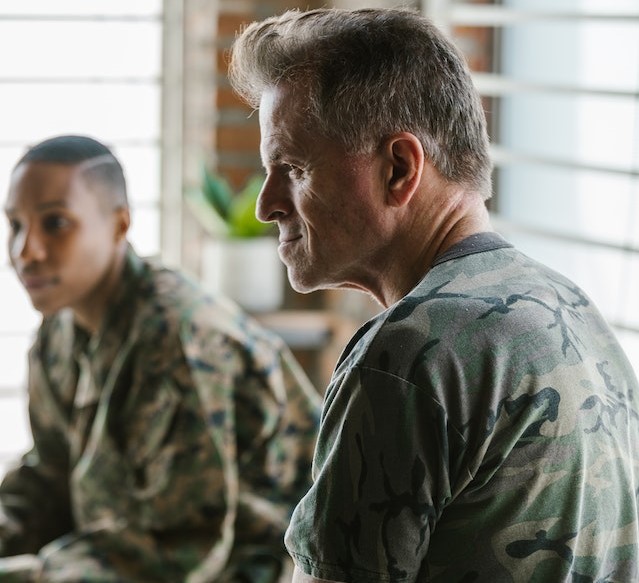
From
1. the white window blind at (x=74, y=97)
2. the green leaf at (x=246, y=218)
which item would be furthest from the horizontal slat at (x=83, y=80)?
the green leaf at (x=246, y=218)

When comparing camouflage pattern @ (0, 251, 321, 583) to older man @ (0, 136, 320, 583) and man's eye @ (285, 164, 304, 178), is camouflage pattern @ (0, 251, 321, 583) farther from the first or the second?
man's eye @ (285, 164, 304, 178)

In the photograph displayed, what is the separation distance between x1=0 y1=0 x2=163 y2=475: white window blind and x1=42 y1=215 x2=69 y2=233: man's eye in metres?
1.82

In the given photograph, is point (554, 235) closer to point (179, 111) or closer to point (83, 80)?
point (179, 111)

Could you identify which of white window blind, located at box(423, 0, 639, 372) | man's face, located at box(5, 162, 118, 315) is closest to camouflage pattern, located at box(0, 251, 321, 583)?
man's face, located at box(5, 162, 118, 315)

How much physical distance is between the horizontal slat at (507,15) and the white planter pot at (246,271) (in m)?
0.90

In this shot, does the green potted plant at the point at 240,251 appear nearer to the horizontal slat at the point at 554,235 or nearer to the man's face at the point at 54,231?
the horizontal slat at the point at 554,235

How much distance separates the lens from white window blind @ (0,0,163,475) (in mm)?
3621

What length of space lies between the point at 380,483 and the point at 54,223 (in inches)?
40.5

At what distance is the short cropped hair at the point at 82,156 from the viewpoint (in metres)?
1.78

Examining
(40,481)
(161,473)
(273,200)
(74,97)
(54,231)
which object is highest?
(74,97)

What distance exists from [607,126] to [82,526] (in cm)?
150

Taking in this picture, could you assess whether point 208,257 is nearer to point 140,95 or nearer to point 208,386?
point 140,95

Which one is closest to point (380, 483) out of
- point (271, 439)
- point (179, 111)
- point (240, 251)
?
point (271, 439)

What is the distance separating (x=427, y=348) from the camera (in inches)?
37.7
